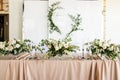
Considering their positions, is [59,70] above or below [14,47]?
below

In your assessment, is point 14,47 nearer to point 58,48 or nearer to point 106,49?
point 58,48

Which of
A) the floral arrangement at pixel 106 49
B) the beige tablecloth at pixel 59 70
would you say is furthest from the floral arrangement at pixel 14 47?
the floral arrangement at pixel 106 49

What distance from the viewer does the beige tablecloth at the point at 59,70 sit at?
2.52 meters

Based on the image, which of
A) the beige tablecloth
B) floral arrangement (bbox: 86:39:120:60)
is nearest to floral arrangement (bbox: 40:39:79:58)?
the beige tablecloth

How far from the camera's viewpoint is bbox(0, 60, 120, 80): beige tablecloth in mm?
2523

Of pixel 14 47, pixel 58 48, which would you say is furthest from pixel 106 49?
pixel 14 47

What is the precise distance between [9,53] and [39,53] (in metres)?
0.44

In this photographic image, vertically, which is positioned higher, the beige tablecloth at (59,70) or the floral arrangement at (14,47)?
the floral arrangement at (14,47)

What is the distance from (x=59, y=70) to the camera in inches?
100

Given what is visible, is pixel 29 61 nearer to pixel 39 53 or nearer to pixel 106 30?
pixel 39 53

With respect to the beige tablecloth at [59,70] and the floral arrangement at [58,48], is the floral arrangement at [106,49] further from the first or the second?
the floral arrangement at [58,48]

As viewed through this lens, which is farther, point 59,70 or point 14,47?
point 14,47

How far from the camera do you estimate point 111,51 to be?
8.60ft

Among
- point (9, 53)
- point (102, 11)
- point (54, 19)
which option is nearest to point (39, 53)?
point (9, 53)
